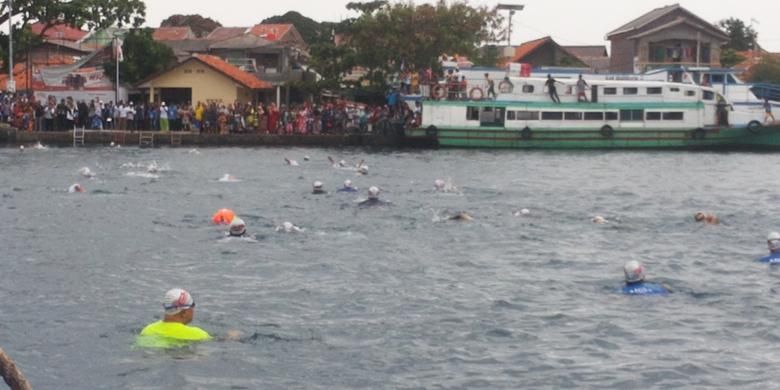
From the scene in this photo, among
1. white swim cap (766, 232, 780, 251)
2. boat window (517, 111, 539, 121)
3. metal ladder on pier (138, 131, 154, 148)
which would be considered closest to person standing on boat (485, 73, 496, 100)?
boat window (517, 111, 539, 121)

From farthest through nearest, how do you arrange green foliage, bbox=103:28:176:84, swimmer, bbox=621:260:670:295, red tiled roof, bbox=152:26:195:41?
red tiled roof, bbox=152:26:195:41, green foliage, bbox=103:28:176:84, swimmer, bbox=621:260:670:295

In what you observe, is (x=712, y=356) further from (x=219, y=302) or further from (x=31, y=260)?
(x=31, y=260)

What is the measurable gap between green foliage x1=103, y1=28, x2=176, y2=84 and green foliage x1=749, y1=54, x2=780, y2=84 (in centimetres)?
4064

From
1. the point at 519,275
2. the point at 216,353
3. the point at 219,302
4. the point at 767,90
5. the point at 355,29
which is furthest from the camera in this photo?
the point at 355,29

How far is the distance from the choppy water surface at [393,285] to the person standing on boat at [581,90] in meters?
19.1

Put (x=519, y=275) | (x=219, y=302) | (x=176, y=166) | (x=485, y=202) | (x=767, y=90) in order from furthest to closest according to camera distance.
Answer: (x=767, y=90)
(x=176, y=166)
(x=485, y=202)
(x=519, y=275)
(x=219, y=302)

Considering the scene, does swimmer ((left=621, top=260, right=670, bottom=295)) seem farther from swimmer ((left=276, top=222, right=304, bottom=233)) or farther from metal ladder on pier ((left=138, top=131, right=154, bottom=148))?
metal ladder on pier ((left=138, top=131, right=154, bottom=148))

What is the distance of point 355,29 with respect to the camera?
6612 cm

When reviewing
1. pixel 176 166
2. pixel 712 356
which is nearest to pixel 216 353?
pixel 712 356

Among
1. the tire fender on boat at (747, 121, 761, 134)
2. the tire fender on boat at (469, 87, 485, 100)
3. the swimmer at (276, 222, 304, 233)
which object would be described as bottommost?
the swimmer at (276, 222, 304, 233)

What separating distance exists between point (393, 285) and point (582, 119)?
38293mm

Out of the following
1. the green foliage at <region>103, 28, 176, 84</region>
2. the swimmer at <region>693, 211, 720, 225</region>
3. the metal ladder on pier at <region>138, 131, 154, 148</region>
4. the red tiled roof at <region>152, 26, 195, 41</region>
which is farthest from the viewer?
the red tiled roof at <region>152, 26, 195, 41</region>

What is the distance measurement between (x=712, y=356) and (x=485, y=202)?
17726mm

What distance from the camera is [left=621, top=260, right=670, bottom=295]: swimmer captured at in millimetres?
19719
